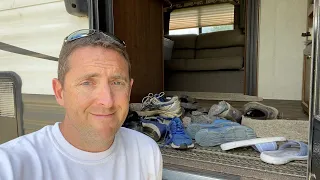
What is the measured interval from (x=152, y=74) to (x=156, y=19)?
0.64 meters

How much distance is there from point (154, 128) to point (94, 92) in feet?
3.41

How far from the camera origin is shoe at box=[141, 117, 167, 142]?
1.62 meters

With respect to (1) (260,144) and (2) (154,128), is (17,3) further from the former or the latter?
(1) (260,144)

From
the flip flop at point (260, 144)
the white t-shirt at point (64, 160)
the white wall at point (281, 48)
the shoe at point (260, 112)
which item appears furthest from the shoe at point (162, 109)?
the white wall at point (281, 48)

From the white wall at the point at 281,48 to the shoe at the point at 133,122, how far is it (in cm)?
252

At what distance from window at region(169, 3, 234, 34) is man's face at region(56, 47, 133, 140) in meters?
5.79

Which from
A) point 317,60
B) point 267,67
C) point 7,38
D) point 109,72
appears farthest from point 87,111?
point 267,67

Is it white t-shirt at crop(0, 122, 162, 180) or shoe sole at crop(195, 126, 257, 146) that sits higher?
white t-shirt at crop(0, 122, 162, 180)

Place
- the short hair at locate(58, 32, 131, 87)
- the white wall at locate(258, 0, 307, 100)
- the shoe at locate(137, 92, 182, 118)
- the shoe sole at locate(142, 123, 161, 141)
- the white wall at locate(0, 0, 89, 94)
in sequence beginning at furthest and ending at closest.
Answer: the white wall at locate(258, 0, 307, 100), the shoe at locate(137, 92, 182, 118), the shoe sole at locate(142, 123, 161, 141), the white wall at locate(0, 0, 89, 94), the short hair at locate(58, 32, 131, 87)

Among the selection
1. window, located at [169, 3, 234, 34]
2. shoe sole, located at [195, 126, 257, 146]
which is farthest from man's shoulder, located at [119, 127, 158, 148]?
window, located at [169, 3, 234, 34]

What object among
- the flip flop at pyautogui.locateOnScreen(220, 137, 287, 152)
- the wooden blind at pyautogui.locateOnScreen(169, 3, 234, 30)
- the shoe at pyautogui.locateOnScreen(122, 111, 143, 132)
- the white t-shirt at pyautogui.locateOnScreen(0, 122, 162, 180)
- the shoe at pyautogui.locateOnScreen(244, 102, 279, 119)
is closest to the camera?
the white t-shirt at pyautogui.locateOnScreen(0, 122, 162, 180)

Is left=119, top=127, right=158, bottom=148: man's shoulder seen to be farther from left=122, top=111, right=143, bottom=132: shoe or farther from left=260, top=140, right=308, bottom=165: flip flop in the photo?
left=122, top=111, right=143, bottom=132: shoe

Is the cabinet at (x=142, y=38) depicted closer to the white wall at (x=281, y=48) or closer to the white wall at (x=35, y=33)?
the white wall at (x=35, y=33)

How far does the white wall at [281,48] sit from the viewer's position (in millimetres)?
3510
